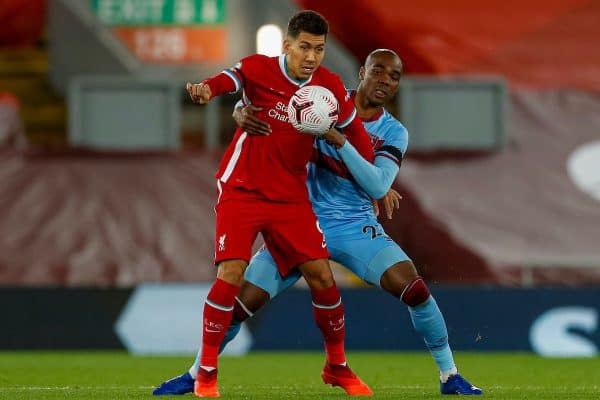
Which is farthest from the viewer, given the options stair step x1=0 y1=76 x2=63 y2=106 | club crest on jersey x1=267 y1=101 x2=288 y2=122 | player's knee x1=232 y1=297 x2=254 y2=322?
stair step x1=0 y1=76 x2=63 y2=106

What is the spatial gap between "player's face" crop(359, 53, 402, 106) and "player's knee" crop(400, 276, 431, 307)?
3.27 feet

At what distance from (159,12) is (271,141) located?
993 centimetres

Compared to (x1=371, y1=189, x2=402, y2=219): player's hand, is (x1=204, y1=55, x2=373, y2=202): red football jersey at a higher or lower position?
higher

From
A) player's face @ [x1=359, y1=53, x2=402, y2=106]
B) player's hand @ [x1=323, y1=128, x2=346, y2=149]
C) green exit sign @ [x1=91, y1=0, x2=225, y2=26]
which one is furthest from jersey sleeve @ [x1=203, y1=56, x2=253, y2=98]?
green exit sign @ [x1=91, y1=0, x2=225, y2=26]

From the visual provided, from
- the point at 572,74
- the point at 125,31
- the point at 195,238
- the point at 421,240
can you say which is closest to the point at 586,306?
the point at 421,240

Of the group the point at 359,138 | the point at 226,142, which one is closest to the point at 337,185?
the point at 359,138

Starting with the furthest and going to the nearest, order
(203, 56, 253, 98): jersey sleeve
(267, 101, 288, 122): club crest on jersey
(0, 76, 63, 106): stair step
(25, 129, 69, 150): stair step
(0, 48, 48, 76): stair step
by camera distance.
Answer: (0, 48, 48, 76): stair step, (0, 76, 63, 106): stair step, (25, 129, 69, 150): stair step, (267, 101, 288, 122): club crest on jersey, (203, 56, 253, 98): jersey sleeve

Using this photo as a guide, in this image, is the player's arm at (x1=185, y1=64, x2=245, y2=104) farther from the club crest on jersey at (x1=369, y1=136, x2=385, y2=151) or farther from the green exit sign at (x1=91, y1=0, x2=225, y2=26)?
the green exit sign at (x1=91, y1=0, x2=225, y2=26)

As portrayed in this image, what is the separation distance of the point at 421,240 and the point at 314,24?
7.75 m

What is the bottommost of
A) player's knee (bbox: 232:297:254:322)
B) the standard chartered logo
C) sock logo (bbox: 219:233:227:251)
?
the standard chartered logo

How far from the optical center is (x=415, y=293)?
7289 millimetres

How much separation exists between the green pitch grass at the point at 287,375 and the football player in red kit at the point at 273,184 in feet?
1.70

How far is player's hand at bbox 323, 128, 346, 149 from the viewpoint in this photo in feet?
23.3

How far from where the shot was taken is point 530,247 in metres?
15.0
